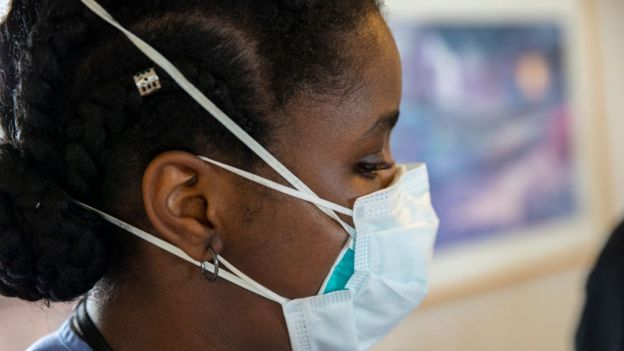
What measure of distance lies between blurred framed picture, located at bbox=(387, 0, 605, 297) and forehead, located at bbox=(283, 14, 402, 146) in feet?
4.36

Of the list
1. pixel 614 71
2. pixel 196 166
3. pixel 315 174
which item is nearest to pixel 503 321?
pixel 614 71

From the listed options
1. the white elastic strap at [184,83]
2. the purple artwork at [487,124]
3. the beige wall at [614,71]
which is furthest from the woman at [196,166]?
the beige wall at [614,71]

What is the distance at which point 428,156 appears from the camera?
2.44m

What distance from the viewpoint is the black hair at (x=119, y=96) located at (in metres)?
0.85

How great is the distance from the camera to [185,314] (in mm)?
924

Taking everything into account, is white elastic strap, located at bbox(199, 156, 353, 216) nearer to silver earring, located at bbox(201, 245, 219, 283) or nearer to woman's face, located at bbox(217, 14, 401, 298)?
woman's face, located at bbox(217, 14, 401, 298)

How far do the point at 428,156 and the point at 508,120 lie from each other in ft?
1.63

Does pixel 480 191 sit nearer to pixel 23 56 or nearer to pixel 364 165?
pixel 364 165

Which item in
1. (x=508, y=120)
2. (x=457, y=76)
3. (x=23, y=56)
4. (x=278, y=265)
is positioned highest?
(x=23, y=56)

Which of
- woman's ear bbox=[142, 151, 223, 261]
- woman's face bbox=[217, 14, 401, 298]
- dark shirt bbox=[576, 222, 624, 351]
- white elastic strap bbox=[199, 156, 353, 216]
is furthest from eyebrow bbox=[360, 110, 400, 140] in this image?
dark shirt bbox=[576, 222, 624, 351]

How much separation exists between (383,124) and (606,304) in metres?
0.76

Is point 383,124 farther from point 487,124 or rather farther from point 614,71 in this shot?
point 614,71

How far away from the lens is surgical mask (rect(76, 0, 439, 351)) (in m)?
0.91

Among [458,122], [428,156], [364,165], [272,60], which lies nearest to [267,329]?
[364,165]
